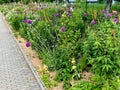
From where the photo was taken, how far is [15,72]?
7.77m

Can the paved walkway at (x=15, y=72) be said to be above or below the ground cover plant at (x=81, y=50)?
below

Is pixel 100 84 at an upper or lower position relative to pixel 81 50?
lower

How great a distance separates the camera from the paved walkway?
6.58 metres

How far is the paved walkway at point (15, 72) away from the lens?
6582mm

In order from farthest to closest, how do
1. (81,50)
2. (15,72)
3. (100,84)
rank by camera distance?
Result: (15,72) < (81,50) < (100,84)

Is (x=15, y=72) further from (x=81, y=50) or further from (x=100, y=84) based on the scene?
(x=100, y=84)

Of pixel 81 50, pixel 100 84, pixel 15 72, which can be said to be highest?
pixel 81 50

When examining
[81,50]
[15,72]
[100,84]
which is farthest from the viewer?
[15,72]

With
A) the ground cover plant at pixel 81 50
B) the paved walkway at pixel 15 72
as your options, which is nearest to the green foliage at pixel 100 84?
the ground cover plant at pixel 81 50

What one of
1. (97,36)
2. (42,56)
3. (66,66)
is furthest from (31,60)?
(97,36)

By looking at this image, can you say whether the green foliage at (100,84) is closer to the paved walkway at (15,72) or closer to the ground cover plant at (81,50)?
the ground cover plant at (81,50)

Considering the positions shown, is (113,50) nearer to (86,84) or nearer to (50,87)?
(86,84)

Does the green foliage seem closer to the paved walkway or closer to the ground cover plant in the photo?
the ground cover plant

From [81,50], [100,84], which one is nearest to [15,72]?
[81,50]
